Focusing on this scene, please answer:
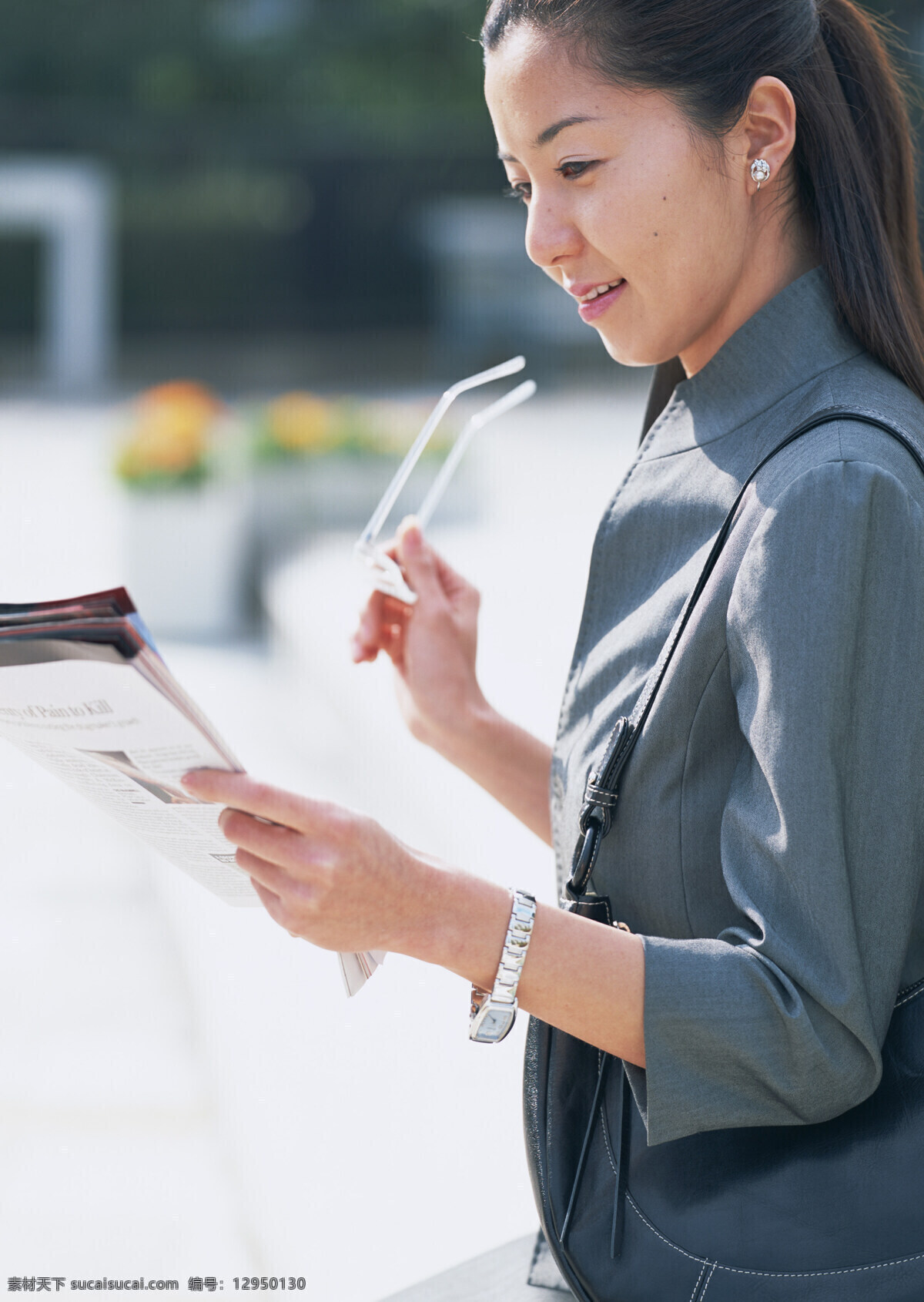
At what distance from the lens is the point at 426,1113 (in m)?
2.05

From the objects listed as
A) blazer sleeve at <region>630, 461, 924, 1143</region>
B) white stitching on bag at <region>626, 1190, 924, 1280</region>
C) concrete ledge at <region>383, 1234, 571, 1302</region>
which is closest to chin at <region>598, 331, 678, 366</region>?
blazer sleeve at <region>630, 461, 924, 1143</region>

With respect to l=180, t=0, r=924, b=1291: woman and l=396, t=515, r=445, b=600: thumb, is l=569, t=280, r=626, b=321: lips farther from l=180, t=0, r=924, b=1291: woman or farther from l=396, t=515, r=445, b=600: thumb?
l=396, t=515, r=445, b=600: thumb

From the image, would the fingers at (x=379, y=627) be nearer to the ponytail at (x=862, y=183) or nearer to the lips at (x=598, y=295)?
the lips at (x=598, y=295)

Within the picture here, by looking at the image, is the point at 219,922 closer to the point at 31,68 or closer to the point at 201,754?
the point at 201,754

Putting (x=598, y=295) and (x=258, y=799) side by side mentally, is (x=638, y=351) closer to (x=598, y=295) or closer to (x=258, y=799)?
(x=598, y=295)

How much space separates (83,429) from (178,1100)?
11875 millimetres

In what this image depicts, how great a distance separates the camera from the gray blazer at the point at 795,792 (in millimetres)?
964

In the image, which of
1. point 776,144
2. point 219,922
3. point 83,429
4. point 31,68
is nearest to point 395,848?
point 776,144

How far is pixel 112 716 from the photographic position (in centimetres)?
90

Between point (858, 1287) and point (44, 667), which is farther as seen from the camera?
point (858, 1287)

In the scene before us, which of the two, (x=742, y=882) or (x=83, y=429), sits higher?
(x=83, y=429)

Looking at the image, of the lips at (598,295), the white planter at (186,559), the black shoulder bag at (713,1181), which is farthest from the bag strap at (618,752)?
the white planter at (186,559)

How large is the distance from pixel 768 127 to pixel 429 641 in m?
0.66

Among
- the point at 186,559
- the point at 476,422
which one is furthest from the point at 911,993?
the point at 186,559
